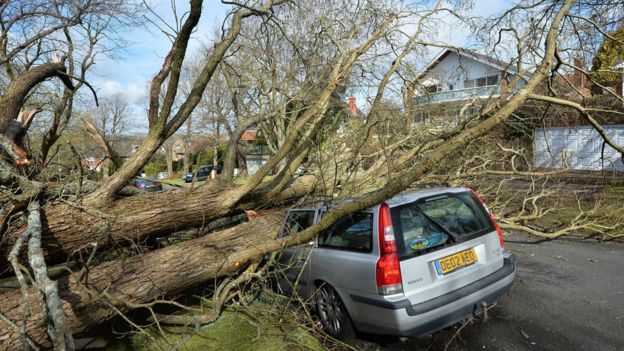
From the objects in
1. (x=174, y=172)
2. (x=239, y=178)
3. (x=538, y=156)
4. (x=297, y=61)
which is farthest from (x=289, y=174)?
(x=174, y=172)

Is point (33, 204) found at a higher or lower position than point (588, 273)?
higher

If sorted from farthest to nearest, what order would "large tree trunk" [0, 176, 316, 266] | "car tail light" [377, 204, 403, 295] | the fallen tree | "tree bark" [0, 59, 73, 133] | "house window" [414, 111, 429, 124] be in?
"house window" [414, 111, 429, 124]
"tree bark" [0, 59, 73, 133]
"large tree trunk" [0, 176, 316, 266]
the fallen tree
"car tail light" [377, 204, 403, 295]

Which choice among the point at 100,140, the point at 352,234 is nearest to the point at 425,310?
the point at 352,234

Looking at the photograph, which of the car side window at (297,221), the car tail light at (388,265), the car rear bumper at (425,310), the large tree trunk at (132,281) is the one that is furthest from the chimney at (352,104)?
the car rear bumper at (425,310)

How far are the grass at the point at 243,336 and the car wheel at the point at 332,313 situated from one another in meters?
0.20

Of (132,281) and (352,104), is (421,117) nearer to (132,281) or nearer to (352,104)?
(352,104)

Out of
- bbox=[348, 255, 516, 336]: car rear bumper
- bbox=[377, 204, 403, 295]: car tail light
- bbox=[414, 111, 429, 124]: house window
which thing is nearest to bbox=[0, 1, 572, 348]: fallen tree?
bbox=[377, 204, 403, 295]: car tail light

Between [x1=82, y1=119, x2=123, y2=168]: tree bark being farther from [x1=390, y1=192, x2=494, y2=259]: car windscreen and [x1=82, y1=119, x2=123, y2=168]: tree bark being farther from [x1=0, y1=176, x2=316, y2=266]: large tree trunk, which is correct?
[x1=390, y1=192, x2=494, y2=259]: car windscreen

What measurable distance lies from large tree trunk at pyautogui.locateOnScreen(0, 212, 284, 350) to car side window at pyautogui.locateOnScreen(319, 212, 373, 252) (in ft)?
1.76

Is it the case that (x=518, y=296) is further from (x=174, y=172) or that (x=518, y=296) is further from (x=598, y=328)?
(x=174, y=172)

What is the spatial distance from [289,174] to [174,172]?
50165mm

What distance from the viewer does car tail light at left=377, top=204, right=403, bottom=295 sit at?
3374 mm

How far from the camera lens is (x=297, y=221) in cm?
507

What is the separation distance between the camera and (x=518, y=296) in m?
4.66
